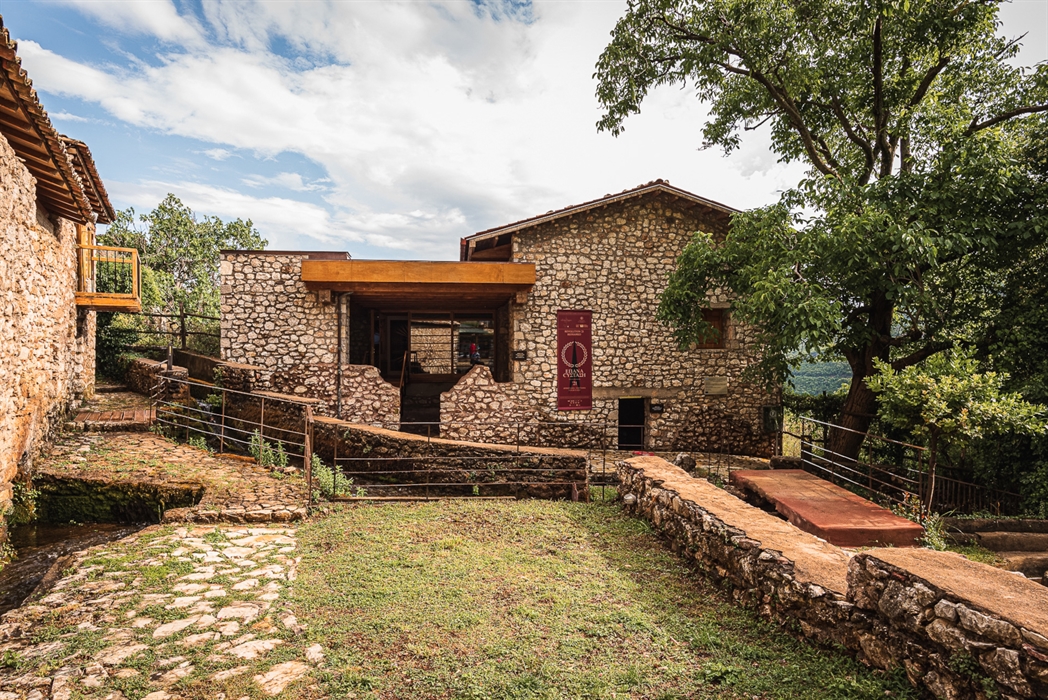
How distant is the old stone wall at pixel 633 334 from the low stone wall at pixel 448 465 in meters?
2.29

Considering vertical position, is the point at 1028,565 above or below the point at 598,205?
below

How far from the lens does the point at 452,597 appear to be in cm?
460

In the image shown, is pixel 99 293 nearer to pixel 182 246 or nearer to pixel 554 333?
pixel 554 333

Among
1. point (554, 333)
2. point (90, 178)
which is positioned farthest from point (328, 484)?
point (90, 178)

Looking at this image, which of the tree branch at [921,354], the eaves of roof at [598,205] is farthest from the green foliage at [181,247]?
the tree branch at [921,354]

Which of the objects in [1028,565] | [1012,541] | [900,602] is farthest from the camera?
[1012,541]

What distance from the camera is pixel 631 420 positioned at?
1374cm

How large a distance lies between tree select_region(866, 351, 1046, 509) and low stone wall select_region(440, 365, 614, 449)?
703 centimetres

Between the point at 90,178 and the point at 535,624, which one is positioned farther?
the point at 90,178

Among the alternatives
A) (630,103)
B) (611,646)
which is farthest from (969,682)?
(630,103)

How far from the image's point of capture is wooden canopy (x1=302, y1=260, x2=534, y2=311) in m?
12.0

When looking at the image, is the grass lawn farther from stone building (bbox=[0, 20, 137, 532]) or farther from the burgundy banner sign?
the burgundy banner sign

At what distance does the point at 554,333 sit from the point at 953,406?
26.3 ft

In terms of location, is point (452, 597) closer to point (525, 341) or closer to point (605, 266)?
point (525, 341)
